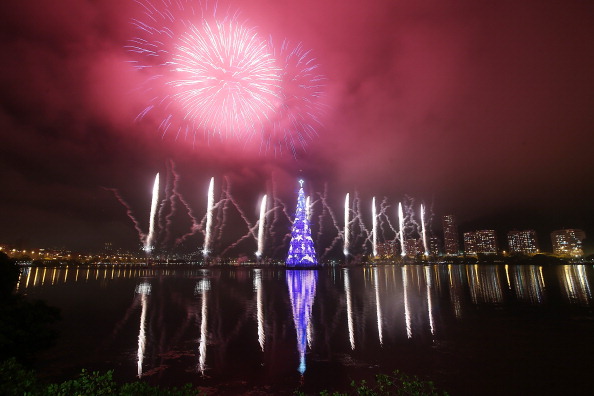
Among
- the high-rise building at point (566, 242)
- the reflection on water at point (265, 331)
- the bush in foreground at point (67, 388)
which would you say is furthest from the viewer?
the high-rise building at point (566, 242)

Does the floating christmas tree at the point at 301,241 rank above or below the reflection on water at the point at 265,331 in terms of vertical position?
above

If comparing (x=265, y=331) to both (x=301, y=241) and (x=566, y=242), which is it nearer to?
(x=301, y=241)

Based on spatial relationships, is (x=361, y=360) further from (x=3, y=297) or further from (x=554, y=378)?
(x=3, y=297)

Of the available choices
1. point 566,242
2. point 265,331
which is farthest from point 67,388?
point 566,242

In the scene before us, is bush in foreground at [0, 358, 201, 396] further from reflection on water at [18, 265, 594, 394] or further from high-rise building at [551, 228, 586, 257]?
high-rise building at [551, 228, 586, 257]

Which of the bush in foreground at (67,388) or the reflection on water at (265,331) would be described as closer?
the bush in foreground at (67,388)

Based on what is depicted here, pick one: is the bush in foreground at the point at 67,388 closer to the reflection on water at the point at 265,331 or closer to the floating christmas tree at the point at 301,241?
the reflection on water at the point at 265,331

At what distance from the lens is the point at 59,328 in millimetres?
17109

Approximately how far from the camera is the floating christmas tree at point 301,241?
6719 cm

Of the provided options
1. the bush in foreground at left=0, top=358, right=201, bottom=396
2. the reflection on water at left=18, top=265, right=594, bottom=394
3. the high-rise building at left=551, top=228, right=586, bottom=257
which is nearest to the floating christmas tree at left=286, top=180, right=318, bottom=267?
the reflection on water at left=18, top=265, right=594, bottom=394

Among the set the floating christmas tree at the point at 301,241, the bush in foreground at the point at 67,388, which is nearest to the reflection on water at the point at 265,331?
the bush in foreground at the point at 67,388

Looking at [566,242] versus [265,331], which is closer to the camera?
[265,331]

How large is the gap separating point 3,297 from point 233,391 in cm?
1176

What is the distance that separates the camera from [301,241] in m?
68.7
